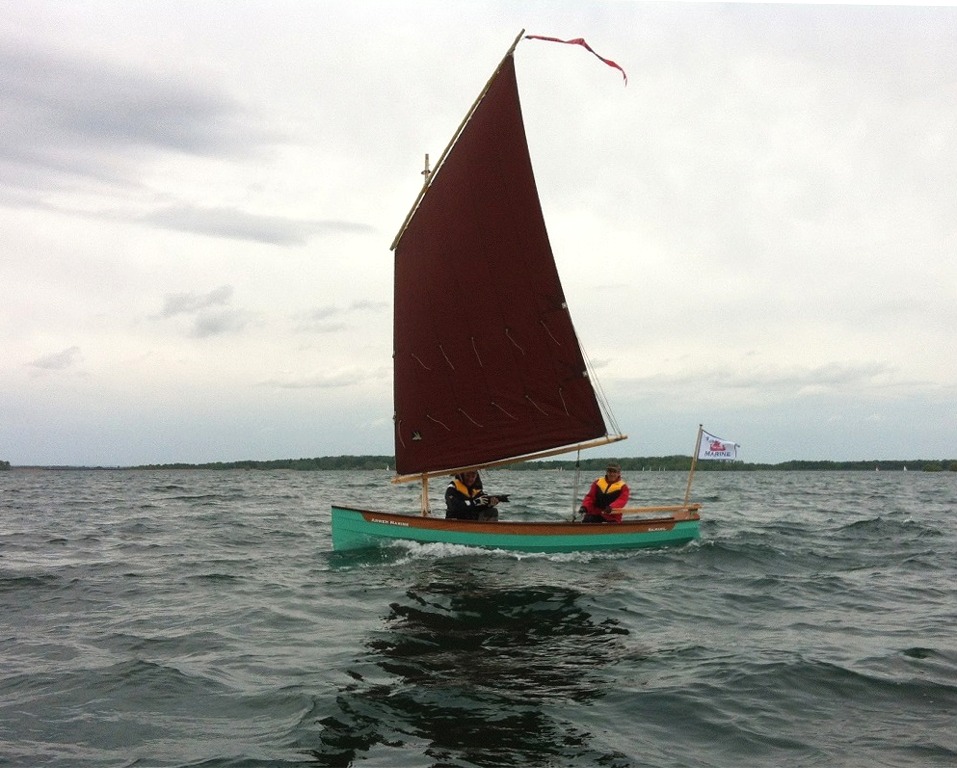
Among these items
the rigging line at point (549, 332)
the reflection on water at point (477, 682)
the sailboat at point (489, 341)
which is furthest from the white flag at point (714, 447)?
the reflection on water at point (477, 682)

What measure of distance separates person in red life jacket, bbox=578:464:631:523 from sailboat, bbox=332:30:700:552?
52cm

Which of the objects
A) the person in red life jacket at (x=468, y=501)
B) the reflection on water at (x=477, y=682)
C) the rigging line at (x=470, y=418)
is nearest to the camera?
the reflection on water at (x=477, y=682)

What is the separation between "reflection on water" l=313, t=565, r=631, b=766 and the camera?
7.32 meters

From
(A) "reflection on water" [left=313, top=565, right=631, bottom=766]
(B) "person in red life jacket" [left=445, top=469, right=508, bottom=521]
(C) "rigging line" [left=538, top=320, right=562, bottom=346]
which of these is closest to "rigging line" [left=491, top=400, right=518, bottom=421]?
(B) "person in red life jacket" [left=445, top=469, right=508, bottom=521]

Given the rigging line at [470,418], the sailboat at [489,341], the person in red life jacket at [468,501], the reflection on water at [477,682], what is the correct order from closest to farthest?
the reflection on water at [477,682] < the sailboat at [489,341] < the person in red life jacket at [468,501] < the rigging line at [470,418]

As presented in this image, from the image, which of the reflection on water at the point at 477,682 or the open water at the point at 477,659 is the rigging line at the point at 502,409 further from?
the reflection on water at the point at 477,682

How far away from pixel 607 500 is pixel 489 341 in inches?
192

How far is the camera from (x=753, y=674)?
9.63 meters

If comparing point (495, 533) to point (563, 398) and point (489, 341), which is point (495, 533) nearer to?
point (563, 398)

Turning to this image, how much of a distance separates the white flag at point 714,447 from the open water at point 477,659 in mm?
2932

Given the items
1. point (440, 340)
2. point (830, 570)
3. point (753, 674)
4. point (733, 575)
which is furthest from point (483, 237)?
point (753, 674)

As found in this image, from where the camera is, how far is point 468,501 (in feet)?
64.4

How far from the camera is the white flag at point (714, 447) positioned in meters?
21.4

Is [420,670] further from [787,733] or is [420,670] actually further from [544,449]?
[544,449]
